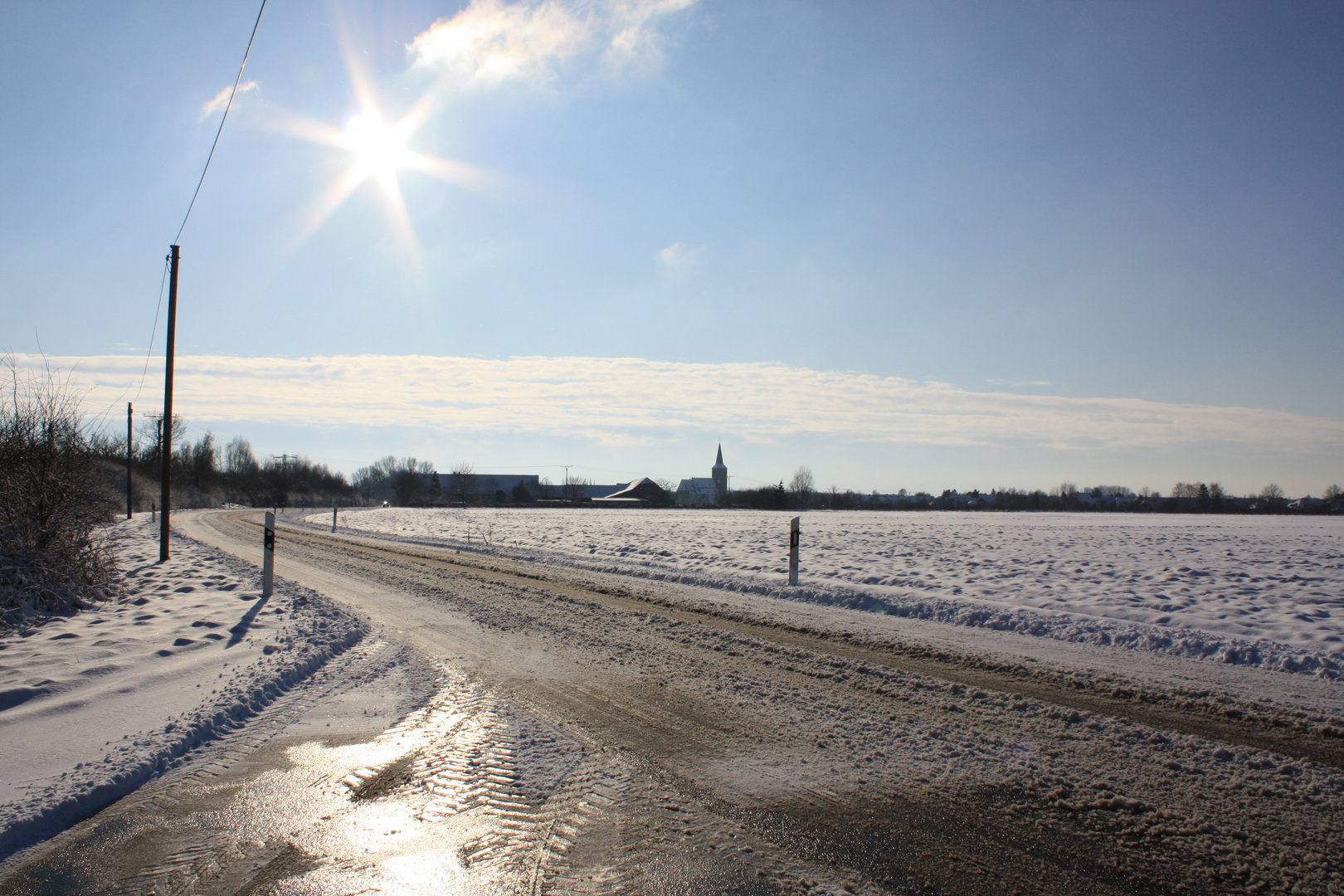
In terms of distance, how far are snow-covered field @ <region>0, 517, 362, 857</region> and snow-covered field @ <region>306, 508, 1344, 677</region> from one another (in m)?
7.40

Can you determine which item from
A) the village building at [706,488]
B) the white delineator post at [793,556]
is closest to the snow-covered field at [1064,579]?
the white delineator post at [793,556]

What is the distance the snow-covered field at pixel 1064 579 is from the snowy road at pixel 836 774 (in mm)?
1328

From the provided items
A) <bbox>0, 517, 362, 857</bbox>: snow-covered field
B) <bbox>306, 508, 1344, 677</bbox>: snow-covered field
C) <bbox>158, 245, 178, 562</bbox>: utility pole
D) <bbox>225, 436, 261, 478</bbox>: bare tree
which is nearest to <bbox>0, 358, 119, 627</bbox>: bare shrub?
<bbox>0, 517, 362, 857</bbox>: snow-covered field

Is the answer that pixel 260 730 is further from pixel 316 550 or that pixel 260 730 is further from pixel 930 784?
pixel 316 550

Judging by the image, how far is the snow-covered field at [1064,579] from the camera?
26.9 feet

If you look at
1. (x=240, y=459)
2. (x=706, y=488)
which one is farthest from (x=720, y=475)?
(x=240, y=459)

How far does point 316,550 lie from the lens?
19.5 meters

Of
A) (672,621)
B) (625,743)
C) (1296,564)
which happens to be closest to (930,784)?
(625,743)

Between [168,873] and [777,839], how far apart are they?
8.66ft

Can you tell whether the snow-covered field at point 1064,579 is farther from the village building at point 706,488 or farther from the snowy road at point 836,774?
the village building at point 706,488

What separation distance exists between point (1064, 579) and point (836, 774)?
1118 cm

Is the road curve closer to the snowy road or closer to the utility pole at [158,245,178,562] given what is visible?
the snowy road

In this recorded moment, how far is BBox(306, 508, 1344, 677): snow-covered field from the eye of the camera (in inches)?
323

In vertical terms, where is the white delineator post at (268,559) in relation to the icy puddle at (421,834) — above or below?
above
